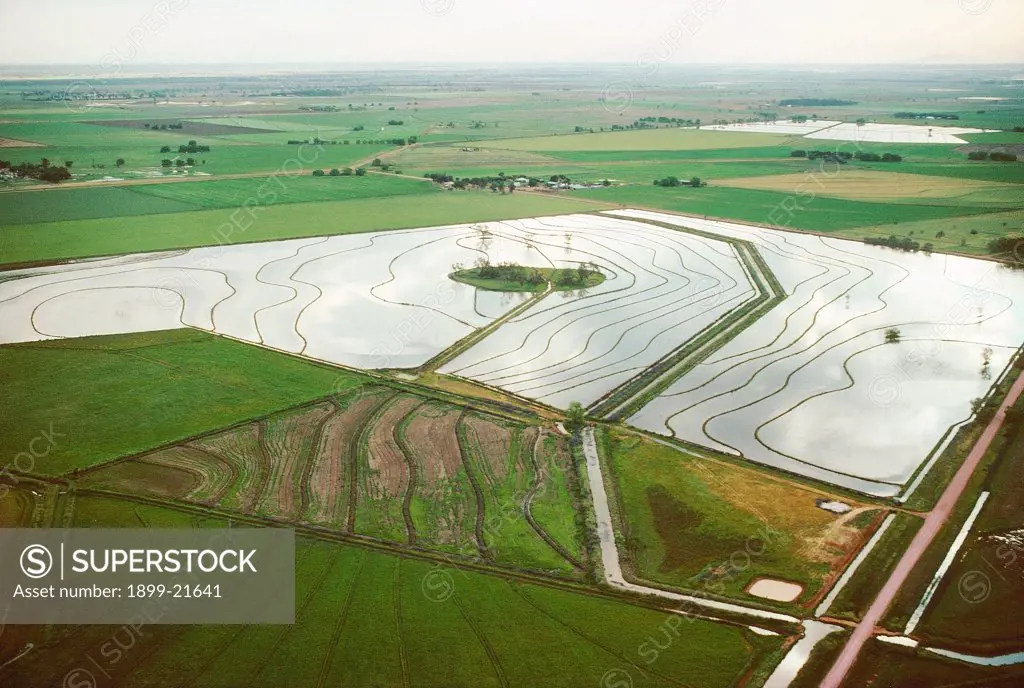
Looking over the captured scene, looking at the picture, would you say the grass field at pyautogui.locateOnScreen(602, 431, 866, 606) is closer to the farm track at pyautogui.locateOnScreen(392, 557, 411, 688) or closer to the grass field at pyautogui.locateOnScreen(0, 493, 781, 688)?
the grass field at pyautogui.locateOnScreen(0, 493, 781, 688)

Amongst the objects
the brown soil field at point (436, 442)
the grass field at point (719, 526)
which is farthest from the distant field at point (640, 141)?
the grass field at point (719, 526)

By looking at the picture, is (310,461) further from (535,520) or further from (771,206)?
(771,206)

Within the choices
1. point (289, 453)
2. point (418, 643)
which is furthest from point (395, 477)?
point (418, 643)

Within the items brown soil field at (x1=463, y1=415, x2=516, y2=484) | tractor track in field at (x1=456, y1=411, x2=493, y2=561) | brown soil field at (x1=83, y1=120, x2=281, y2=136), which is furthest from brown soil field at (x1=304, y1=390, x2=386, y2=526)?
brown soil field at (x1=83, y1=120, x2=281, y2=136)

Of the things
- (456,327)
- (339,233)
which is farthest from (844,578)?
(339,233)

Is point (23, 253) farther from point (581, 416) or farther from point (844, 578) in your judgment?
point (844, 578)

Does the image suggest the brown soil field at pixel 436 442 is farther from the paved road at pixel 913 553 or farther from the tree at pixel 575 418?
the paved road at pixel 913 553
